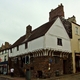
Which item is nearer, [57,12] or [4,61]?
[57,12]

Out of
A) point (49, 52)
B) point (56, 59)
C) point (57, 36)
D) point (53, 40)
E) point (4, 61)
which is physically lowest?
point (4, 61)

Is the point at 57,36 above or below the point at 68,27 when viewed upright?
below

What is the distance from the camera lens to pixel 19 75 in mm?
26078

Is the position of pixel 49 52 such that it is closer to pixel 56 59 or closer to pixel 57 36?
pixel 56 59

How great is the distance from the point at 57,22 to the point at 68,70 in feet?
29.0

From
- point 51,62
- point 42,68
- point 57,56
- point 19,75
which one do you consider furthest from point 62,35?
point 19,75

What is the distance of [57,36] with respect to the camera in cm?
2291

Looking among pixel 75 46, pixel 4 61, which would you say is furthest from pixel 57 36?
pixel 4 61

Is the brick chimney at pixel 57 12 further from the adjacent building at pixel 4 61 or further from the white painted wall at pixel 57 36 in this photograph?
the adjacent building at pixel 4 61

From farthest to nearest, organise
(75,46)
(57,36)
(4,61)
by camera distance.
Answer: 1. (4,61)
2. (75,46)
3. (57,36)

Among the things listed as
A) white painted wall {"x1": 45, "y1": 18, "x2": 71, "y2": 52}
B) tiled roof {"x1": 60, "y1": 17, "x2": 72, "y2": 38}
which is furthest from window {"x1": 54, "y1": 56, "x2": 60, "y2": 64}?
tiled roof {"x1": 60, "y1": 17, "x2": 72, "y2": 38}

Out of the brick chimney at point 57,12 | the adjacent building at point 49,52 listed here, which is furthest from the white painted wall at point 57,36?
the brick chimney at point 57,12

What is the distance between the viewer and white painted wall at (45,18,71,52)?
21.4 metres

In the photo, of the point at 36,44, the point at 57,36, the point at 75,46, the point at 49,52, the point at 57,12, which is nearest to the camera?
the point at 49,52
